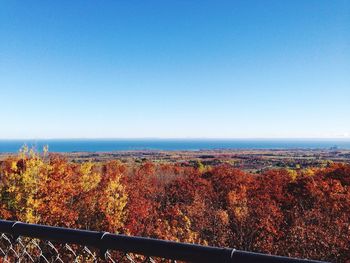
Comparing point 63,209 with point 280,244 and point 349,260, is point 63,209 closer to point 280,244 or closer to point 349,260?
point 280,244

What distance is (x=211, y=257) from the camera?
2520mm

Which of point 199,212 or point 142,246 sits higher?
point 142,246

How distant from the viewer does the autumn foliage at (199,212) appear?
2942 cm

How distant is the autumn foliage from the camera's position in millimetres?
29422

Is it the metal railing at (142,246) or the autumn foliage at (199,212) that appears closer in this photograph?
the metal railing at (142,246)

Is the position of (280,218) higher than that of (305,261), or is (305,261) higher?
(305,261)

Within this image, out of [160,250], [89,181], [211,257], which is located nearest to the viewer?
[211,257]

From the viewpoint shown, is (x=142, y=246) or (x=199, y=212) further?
(x=199, y=212)

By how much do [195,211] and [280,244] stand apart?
1088cm

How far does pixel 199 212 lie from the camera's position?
129 ft

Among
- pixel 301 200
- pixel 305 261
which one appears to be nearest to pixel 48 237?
pixel 305 261

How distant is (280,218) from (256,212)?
2.57 meters

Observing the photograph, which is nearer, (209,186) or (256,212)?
(256,212)

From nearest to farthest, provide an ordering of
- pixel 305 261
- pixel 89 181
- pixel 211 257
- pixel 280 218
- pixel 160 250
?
pixel 305 261, pixel 211 257, pixel 160 250, pixel 280 218, pixel 89 181
